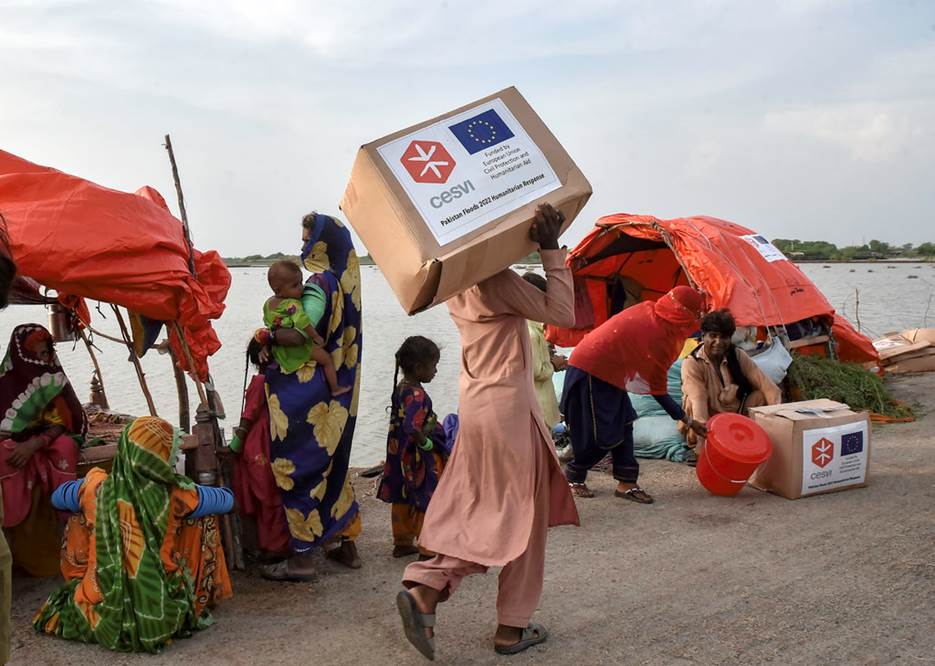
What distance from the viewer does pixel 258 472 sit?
4102 mm

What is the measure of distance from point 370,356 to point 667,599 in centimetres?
1195

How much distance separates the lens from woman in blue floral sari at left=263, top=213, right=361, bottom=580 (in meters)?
3.98

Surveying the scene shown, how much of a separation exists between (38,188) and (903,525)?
15.7 ft

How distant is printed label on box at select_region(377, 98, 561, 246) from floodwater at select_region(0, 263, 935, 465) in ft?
7.37

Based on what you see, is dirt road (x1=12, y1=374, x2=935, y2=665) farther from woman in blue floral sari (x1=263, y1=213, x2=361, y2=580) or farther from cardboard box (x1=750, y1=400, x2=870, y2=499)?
woman in blue floral sari (x1=263, y1=213, x2=361, y2=580)

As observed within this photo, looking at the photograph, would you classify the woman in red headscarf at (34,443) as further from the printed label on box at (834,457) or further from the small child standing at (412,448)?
the printed label on box at (834,457)

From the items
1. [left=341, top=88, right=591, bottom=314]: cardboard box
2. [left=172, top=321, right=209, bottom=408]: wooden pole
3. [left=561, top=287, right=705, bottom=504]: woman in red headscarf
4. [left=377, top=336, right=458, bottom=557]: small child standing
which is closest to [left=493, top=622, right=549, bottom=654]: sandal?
[left=377, top=336, right=458, bottom=557]: small child standing

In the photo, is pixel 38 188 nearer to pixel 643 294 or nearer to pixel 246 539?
pixel 246 539

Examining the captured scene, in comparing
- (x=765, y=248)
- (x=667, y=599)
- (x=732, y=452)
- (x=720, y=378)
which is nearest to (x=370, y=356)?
(x=765, y=248)

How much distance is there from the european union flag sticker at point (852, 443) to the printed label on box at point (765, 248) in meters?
3.10

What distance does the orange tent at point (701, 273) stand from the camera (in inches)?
291

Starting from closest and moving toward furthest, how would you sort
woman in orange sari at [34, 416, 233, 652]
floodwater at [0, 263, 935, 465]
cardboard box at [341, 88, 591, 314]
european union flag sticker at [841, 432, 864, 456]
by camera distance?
cardboard box at [341, 88, 591, 314]
woman in orange sari at [34, 416, 233, 652]
european union flag sticker at [841, 432, 864, 456]
floodwater at [0, 263, 935, 465]

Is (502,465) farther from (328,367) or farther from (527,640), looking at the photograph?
(328,367)

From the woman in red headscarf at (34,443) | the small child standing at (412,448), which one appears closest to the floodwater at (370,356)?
the small child standing at (412,448)
